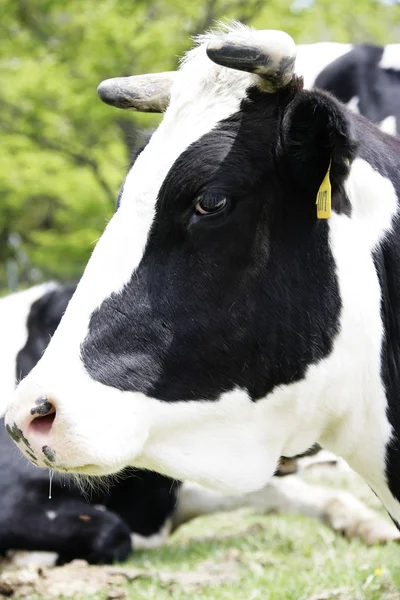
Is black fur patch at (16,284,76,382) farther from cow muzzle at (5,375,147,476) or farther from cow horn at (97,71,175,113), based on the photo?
cow muzzle at (5,375,147,476)

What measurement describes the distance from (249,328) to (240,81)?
2.19ft

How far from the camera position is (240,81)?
234cm

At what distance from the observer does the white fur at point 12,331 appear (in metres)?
4.45

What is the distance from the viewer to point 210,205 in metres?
2.21

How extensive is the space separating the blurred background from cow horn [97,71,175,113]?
870cm

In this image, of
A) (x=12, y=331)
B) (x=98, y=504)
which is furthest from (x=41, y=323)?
(x=98, y=504)

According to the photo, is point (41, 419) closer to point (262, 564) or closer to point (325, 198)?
point (325, 198)

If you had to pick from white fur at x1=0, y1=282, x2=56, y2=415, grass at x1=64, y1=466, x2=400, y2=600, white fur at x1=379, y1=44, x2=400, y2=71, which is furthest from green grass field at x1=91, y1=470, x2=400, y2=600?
white fur at x1=379, y1=44, x2=400, y2=71

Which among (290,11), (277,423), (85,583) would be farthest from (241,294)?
(290,11)

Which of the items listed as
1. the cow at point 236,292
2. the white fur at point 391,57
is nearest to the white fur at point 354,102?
the white fur at point 391,57

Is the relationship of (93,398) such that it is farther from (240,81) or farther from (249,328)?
(240,81)

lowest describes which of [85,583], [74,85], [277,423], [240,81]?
[74,85]

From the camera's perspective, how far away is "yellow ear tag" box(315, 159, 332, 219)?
2.16 meters

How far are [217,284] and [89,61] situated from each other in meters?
10.4
